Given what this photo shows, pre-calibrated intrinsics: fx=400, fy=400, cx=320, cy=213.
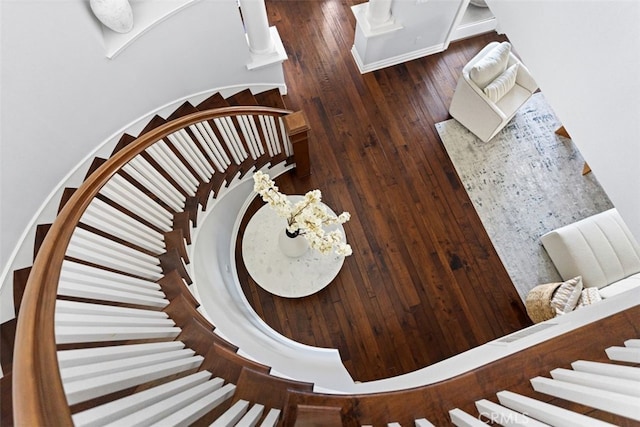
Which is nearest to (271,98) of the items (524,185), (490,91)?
(490,91)

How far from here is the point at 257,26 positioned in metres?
3.17

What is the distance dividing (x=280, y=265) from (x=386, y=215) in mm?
1104

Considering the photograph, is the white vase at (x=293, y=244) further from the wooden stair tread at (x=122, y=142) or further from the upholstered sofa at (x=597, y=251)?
the upholstered sofa at (x=597, y=251)

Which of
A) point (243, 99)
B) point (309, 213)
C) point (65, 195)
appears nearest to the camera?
point (309, 213)

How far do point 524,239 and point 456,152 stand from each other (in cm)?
105

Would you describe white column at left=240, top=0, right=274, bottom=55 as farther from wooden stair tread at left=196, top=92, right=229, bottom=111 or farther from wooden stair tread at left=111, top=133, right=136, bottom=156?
wooden stair tread at left=111, top=133, right=136, bottom=156

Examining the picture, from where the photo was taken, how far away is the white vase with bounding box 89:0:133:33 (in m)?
2.51

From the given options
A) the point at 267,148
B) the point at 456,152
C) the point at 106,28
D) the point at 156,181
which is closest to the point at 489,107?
the point at 456,152

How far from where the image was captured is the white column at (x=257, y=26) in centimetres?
302

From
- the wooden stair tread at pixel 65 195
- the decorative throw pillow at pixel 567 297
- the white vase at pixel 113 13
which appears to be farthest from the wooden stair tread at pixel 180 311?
the decorative throw pillow at pixel 567 297

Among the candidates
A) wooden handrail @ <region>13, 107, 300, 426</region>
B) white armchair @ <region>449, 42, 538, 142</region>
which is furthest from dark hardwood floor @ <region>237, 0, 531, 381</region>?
wooden handrail @ <region>13, 107, 300, 426</region>

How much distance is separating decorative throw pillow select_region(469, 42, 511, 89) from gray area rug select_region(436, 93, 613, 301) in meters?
0.54

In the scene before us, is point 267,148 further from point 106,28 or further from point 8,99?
point 8,99

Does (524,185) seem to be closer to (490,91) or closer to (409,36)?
(490,91)
